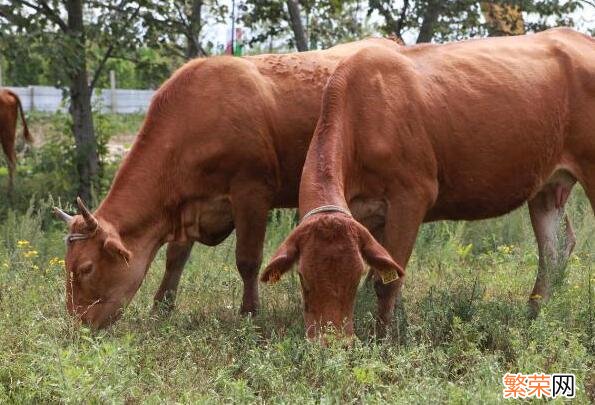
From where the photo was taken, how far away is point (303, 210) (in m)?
5.39

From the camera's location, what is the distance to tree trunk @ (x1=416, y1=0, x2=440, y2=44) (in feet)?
35.5

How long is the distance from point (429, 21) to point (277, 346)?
21.8 feet

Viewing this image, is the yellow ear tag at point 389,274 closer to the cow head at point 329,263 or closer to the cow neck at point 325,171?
the cow head at point 329,263

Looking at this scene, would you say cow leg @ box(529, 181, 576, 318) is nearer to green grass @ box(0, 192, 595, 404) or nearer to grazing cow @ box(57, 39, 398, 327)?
green grass @ box(0, 192, 595, 404)

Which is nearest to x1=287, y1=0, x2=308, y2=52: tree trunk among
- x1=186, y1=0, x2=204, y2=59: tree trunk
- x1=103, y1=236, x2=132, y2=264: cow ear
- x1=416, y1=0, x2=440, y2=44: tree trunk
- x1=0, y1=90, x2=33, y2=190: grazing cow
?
x1=186, y1=0, x2=204, y2=59: tree trunk

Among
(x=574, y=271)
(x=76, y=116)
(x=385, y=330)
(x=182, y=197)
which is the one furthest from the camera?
(x=76, y=116)

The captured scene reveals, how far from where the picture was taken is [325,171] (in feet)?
18.1

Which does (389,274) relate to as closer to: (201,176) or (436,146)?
(436,146)

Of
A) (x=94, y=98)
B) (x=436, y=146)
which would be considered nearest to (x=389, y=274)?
(x=436, y=146)

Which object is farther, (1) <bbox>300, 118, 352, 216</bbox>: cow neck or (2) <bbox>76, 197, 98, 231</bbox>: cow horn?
(2) <bbox>76, 197, 98, 231</bbox>: cow horn

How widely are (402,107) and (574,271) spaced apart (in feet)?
8.72

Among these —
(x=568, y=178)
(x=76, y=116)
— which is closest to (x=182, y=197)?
(x=568, y=178)

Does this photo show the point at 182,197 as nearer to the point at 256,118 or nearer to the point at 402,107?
the point at 256,118

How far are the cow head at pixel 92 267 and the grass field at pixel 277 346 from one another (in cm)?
18
